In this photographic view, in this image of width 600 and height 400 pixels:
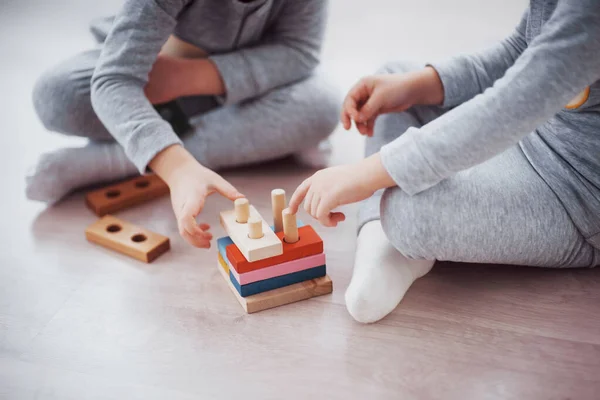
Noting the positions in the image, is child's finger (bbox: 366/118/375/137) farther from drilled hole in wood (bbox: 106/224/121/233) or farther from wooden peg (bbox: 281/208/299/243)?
drilled hole in wood (bbox: 106/224/121/233)

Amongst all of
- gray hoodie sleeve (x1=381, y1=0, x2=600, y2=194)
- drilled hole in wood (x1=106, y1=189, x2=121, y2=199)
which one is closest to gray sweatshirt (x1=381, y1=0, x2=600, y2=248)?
gray hoodie sleeve (x1=381, y1=0, x2=600, y2=194)

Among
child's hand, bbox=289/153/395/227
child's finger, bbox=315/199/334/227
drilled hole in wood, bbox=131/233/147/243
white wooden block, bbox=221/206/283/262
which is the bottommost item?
drilled hole in wood, bbox=131/233/147/243

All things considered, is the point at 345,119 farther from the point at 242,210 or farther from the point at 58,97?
the point at 58,97

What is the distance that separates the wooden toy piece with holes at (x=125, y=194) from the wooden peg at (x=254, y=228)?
378 mm

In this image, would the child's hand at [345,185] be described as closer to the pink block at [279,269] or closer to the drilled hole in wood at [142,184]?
the pink block at [279,269]

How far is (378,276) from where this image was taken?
883 mm

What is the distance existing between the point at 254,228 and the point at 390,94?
33 cm

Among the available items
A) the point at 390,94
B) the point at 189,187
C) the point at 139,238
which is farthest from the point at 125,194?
the point at 390,94

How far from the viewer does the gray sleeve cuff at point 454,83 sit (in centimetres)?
103

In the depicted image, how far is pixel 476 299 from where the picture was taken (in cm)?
90

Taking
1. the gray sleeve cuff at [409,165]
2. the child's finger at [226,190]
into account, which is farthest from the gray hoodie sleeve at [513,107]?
the child's finger at [226,190]

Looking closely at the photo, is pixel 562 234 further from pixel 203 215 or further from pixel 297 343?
pixel 203 215

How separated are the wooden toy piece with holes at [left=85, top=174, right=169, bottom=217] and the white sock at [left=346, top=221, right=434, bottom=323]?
1.39 ft

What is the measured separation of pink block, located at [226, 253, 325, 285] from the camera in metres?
0.88
